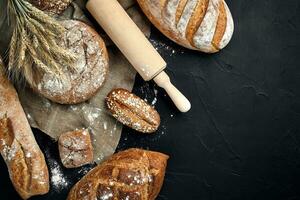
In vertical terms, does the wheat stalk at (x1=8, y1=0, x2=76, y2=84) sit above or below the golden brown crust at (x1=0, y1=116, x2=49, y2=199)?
above

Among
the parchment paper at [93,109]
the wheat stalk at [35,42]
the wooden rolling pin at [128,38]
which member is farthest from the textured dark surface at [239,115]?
the wheat stalk at [35,42]

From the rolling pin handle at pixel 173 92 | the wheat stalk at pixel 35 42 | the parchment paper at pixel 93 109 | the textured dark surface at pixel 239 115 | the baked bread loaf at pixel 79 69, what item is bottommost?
the textured dark surface at pixel 239 115

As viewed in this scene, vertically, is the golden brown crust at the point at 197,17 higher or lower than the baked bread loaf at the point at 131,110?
higher

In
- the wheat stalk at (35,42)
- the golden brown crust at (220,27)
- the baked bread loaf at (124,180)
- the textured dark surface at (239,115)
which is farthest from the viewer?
the textured dark surface at (239,115)

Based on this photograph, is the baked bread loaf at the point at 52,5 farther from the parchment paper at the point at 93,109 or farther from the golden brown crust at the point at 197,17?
the golden brown crust at the point at 197,17

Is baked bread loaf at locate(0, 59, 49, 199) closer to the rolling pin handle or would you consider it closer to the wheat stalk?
the wheat stalk

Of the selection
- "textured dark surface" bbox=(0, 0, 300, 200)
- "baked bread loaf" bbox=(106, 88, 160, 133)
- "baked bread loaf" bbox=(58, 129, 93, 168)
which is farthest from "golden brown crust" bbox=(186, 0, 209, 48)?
"baked bread loaf" bbox=(58, 129, 93, 168)
